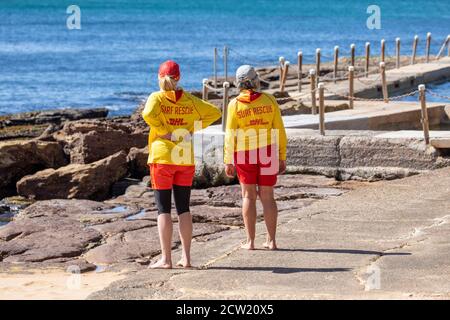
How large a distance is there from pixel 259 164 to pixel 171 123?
0.94 meters

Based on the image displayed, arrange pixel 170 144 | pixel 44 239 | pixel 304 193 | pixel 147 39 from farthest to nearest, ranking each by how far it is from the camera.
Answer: pixel 147 39 < pixel 304 193 < pixel 44 239 < pixel 170 144

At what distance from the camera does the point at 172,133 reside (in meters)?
9.45

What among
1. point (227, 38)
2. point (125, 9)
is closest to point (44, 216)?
point (227, 38)

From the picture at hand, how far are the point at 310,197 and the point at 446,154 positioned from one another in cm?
185

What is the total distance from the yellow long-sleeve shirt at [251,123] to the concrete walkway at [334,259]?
0.95 m

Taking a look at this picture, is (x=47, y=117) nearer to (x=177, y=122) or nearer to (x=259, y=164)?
(x=259, y=164)

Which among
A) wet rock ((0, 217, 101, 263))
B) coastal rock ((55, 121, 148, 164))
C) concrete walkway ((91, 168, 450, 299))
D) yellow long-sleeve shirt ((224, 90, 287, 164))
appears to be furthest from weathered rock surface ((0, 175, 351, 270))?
coastal rock ((55, 121, 148, 164))

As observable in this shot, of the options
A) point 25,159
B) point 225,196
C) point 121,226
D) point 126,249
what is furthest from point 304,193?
point 25,159

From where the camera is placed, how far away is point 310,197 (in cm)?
1352

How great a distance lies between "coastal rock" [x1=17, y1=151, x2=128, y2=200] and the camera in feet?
54.1

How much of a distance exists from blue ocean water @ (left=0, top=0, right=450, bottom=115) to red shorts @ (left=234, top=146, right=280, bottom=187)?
26.2 meters

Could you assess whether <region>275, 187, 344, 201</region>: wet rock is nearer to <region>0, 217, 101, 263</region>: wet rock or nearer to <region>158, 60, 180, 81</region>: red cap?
<region>0, 217, 101, 263</region>: wet rock

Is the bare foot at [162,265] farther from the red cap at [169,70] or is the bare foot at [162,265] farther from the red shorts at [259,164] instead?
the red cap at [169,70]

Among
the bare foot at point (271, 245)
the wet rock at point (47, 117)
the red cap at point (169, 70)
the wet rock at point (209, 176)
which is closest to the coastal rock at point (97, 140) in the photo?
the wet rock at point (209, 176)
